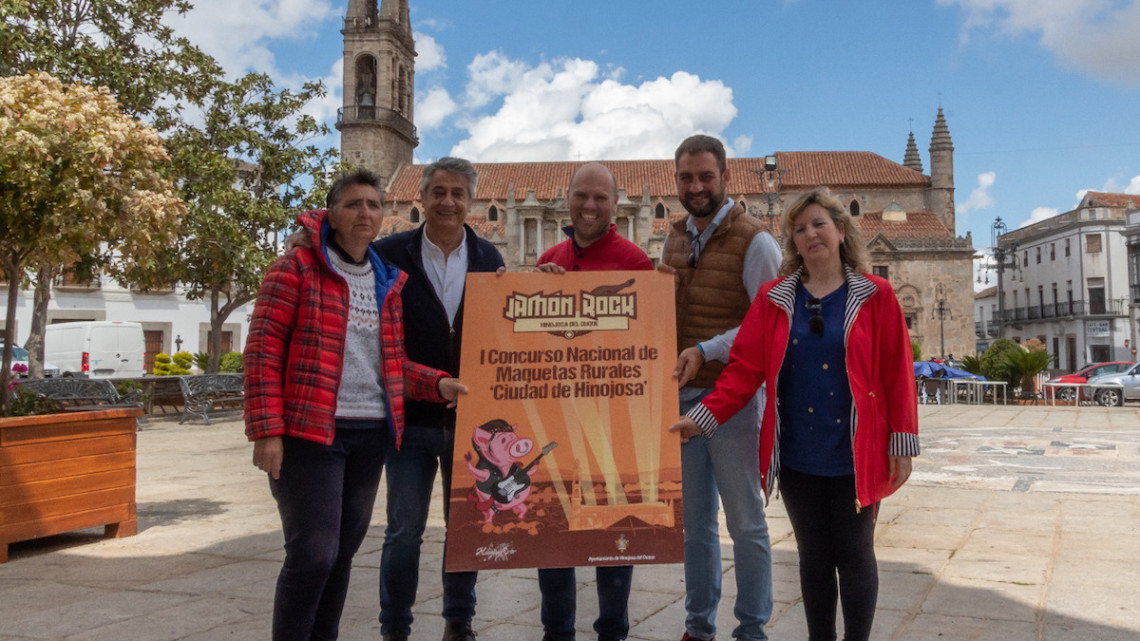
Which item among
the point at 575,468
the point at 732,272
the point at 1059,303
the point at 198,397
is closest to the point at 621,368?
the point at 575,468

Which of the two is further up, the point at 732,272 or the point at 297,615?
the point at 732,272

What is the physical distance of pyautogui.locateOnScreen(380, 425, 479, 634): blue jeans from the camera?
122 inches

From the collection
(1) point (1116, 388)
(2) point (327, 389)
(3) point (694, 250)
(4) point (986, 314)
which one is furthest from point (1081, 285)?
(2) point (327, 389)

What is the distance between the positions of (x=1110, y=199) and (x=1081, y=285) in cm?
961

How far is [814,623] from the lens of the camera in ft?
9.07

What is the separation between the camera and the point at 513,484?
106 inches

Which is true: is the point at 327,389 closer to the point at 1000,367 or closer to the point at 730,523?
the point at 730,523

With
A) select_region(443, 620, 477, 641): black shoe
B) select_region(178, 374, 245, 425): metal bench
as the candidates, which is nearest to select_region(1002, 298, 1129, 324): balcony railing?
select_region(178, 374, 245, 425): metal bench

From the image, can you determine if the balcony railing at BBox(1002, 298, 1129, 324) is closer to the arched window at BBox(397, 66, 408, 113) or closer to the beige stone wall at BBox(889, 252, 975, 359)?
the beige stone wall at BBox(889, 252, 975, 359)

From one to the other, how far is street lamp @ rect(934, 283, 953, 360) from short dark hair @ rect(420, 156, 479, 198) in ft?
168

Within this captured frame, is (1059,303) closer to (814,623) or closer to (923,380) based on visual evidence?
(923,380)

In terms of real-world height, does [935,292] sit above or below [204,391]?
above

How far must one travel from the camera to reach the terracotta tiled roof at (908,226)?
52.5 m

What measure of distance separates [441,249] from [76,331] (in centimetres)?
2694
